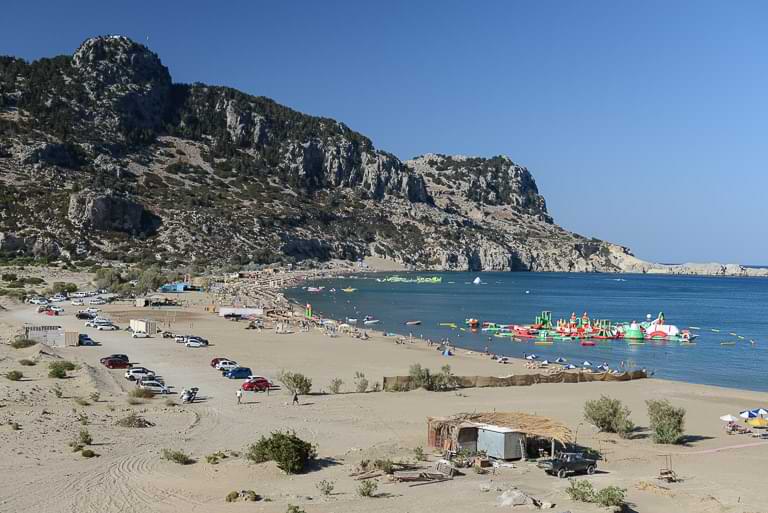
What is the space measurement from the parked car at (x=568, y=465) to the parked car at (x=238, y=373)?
18583 millimetres

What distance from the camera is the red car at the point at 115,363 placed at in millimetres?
36000

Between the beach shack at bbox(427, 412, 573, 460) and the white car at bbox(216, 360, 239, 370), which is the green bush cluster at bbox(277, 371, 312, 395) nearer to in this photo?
the white car at bbox(216, 360, 239, 370)

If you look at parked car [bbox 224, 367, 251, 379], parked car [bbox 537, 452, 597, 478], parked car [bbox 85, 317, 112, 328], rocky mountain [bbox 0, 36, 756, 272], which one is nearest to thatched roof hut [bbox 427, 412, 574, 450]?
parked car [bbox 537, 452, 597, 478]

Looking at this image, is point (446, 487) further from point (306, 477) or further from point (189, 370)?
point (189, 370)

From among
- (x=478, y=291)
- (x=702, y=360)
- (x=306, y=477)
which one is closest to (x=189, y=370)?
(x=306, y=477)

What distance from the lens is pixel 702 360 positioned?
5169 centimetres

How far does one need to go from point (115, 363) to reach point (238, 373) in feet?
22.0

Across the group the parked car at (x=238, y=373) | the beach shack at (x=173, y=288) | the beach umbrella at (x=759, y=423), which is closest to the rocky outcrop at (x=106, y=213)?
the beach shack at (x=173, y=288)

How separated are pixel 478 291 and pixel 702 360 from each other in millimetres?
74665

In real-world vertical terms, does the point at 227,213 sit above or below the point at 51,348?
above

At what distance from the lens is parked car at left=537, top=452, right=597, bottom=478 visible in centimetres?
1925

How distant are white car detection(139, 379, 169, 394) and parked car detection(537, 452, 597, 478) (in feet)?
55.6

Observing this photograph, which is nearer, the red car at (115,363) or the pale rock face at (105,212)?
the red car at (115,363)

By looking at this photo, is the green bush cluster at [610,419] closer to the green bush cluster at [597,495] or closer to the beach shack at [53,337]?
the green bush cluster at [597,495]
